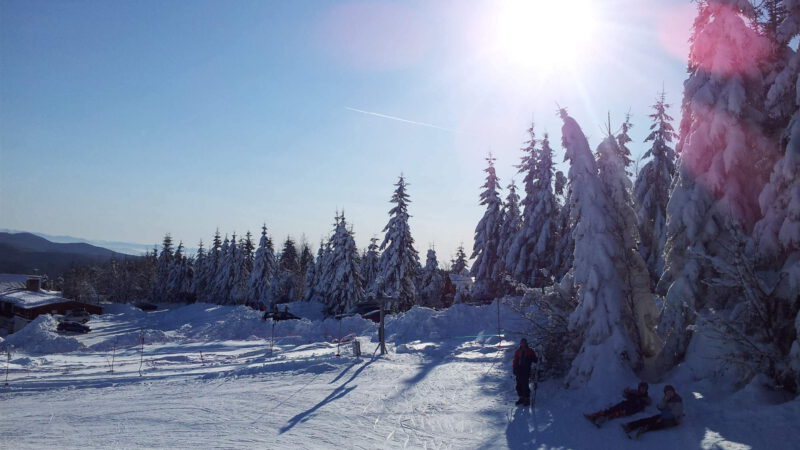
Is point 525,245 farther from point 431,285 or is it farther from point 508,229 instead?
point 431,285

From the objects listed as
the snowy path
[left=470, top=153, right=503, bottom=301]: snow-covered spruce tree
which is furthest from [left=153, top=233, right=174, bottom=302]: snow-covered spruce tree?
the snowy path

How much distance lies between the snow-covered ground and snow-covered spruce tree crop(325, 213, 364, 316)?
22871 mm

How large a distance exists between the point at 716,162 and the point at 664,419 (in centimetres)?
694

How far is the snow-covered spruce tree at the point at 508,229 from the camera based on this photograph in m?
36.0

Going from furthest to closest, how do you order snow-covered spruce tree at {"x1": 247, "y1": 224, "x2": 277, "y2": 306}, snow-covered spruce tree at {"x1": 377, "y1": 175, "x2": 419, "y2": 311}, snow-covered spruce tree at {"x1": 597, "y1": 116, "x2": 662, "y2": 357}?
snow-covered spruce tree at {"x1": 247, "y1": 224, "x2": 277, "y2": 306}, snow-covered spruce tree at {"x1": 377, "y1": 175, "x2": 419, "y2": 311}, snow-covered spruce tree at {"x1": 597, "y1": 116, "x2": 662, "y2": 357}

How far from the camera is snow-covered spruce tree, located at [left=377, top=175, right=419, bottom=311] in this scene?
42.0 m

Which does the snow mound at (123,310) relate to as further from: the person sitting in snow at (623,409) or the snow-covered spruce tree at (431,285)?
the person sitting in snow at (623,409)

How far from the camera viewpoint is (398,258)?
42.1 meters

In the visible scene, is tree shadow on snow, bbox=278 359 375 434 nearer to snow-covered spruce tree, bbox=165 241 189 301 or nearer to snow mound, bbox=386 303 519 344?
snow mound, bbox=386 303 519 344

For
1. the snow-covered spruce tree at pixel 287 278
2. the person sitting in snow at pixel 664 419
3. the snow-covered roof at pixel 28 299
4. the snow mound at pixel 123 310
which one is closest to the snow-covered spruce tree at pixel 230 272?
the snow-covered spruce tree at pixel 287 278

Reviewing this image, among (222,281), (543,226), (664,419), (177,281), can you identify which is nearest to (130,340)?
(543,226)

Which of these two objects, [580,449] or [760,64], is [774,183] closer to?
[760,64]

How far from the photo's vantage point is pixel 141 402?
42.3 ft

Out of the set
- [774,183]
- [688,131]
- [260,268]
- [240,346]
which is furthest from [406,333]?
[260,268]
